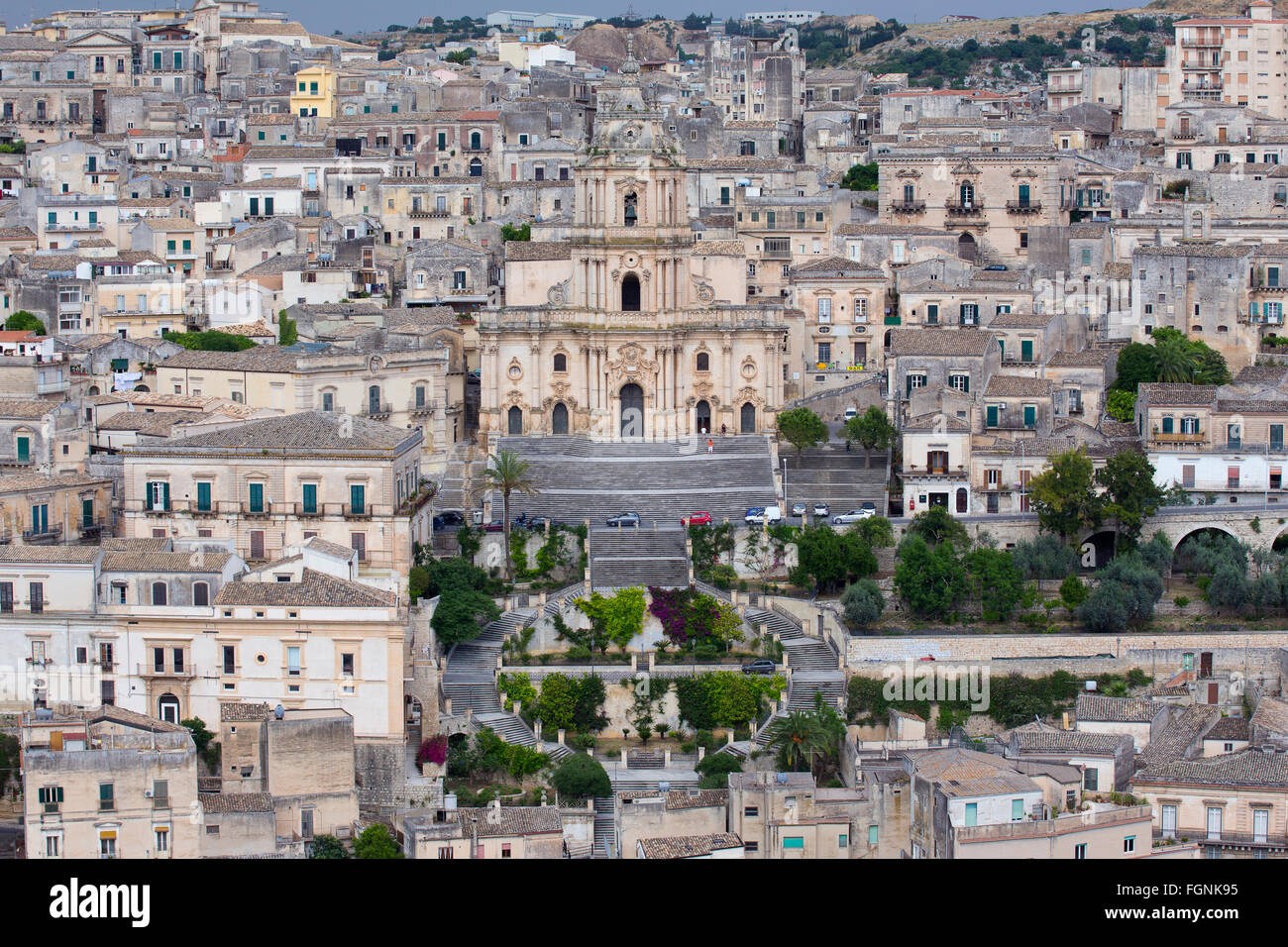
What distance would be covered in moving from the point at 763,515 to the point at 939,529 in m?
4.34

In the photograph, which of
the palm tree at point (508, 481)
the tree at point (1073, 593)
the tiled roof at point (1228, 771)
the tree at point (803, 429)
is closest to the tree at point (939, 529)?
the tree at point (1073, 593)

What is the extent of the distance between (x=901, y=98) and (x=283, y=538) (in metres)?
52.9

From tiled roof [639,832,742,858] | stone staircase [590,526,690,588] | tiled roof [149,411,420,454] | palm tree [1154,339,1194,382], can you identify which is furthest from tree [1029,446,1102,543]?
tiled roof [639,832,742,858]

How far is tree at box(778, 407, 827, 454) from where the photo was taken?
60.3 m

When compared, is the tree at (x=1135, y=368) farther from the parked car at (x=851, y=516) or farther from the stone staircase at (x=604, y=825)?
the stone staircase at (x=604, y=825)

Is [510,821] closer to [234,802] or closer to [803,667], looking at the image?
[234,802]

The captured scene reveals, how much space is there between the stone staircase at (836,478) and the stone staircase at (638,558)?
4.11 meters

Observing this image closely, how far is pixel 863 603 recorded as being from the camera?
51.4 meters

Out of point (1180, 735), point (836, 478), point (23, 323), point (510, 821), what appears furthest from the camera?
point (23, 323)

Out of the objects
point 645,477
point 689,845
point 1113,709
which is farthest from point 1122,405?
point 689,845

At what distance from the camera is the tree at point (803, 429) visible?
60.3m

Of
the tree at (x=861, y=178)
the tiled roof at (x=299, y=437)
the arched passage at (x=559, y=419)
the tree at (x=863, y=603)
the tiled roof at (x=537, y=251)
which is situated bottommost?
the tree at (x=863, y=603)

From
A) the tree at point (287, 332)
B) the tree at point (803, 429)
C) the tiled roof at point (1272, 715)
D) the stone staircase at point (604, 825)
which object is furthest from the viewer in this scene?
the tree at point (287, 332)

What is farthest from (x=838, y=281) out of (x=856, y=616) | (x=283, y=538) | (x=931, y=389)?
(x=283, y=538)
